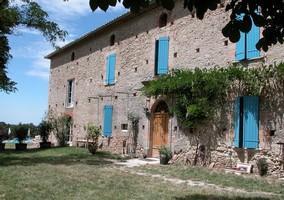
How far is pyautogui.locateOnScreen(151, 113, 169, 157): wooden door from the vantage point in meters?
16.5

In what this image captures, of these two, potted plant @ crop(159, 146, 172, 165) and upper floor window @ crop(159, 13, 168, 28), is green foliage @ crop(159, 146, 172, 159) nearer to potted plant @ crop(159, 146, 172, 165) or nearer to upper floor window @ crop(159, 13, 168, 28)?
potted plant @ crop(159, 146, 172, 165)

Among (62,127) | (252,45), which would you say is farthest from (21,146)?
(252,45)

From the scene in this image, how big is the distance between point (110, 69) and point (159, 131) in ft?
16.6

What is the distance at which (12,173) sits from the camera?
11414 mm

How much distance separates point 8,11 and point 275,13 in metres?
12.7

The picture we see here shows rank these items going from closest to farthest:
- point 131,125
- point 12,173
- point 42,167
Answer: point 12,173 < point 42,167 < point 131,125

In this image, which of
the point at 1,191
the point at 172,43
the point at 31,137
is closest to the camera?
the point at 1,191

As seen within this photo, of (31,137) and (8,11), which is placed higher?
(8,11)

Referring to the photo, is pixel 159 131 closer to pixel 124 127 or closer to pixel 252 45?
pixel 124 127

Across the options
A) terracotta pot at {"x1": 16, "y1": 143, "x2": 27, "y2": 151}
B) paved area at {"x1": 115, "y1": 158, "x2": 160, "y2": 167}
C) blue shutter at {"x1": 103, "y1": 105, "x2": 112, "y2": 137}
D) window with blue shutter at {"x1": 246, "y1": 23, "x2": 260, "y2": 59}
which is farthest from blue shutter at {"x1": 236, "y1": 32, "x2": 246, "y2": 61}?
terracotta pot at {"x1": 16, "y1": 143, "x2": 27, "y2": 151}

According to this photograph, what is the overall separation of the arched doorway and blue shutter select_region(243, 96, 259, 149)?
4.07m

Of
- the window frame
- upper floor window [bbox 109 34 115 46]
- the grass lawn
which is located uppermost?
upper floor window [bbox 109 34 115 46]

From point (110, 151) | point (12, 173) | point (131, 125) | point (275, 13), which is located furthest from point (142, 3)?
point (110, 151)

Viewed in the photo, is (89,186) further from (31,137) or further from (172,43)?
(31,137)
